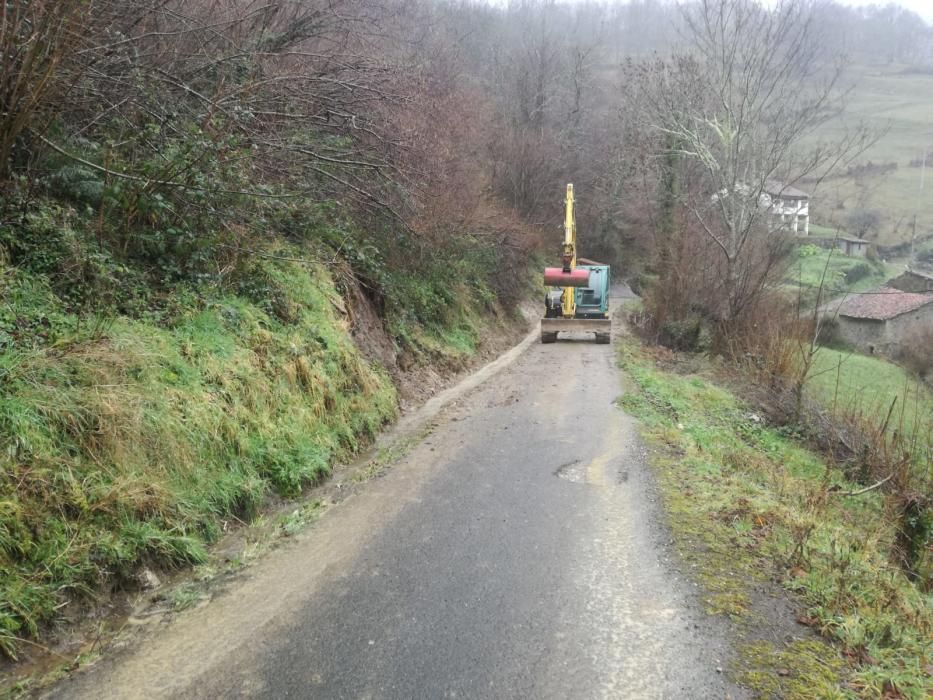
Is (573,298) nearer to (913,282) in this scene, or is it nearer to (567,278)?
(567,278)

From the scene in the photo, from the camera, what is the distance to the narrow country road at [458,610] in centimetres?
364

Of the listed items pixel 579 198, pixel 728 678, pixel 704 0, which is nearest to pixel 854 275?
pixel 579 198

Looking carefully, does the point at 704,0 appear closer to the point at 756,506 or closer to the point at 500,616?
the point at 756,506

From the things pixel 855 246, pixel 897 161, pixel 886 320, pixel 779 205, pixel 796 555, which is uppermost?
pixel 897 161

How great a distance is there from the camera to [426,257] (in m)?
18.0

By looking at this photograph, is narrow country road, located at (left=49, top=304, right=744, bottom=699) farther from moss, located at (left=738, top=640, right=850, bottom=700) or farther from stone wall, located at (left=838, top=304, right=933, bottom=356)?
stone wall, located at (left=838, top=304, right=933, bottom=356)

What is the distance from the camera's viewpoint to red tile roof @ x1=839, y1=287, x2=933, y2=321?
38594 mm

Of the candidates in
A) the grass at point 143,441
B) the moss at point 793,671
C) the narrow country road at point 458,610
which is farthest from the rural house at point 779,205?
the moss at point 793,671

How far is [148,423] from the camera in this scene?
5184mm

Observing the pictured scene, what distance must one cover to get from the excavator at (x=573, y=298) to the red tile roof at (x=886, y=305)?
24.2 metres

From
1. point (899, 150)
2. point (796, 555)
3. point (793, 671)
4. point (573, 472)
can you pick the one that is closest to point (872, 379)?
point (573, 472)

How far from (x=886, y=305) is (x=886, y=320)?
5.99 feet

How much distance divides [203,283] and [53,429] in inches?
140

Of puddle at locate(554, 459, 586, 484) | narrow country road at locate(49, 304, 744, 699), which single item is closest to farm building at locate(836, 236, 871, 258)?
puddle at locate(554, 459, 586, 484)
